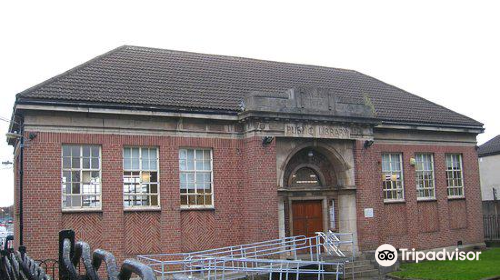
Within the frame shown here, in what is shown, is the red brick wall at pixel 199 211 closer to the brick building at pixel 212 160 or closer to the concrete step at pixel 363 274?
the brick building at pixel 212 160

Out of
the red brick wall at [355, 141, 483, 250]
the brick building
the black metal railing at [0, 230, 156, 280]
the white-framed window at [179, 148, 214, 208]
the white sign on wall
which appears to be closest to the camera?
the black metal railing at [0, 230, 156, 280]

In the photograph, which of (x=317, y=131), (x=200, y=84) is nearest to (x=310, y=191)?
(x=317, y=131)

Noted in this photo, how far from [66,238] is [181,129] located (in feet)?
54.3

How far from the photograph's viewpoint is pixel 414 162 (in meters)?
24.6

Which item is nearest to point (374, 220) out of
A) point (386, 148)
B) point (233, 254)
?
point (386, 148)

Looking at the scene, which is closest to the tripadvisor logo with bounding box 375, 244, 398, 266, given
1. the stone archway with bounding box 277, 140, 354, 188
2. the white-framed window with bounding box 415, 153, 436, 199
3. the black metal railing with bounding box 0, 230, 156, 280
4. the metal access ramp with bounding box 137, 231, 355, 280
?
the metal access ramp with bounding box 137, 231, 355, 280

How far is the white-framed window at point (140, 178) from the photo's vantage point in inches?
727

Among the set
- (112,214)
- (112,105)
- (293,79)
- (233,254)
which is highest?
(293,79)

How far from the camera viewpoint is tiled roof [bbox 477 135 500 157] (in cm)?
3847

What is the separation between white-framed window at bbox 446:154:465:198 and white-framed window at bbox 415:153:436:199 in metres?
1.07

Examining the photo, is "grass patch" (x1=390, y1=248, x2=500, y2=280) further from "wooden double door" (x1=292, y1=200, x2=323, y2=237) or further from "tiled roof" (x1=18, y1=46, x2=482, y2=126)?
"tiled roof" (x1=18, y1=46, x2=482, y2=126)

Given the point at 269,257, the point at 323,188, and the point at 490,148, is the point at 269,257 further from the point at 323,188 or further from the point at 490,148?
the point at 490,148

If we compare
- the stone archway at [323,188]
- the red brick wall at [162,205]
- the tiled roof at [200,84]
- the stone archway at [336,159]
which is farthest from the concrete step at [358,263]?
the tiled roof at [200,84]

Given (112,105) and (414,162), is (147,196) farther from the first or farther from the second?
(414,162)
